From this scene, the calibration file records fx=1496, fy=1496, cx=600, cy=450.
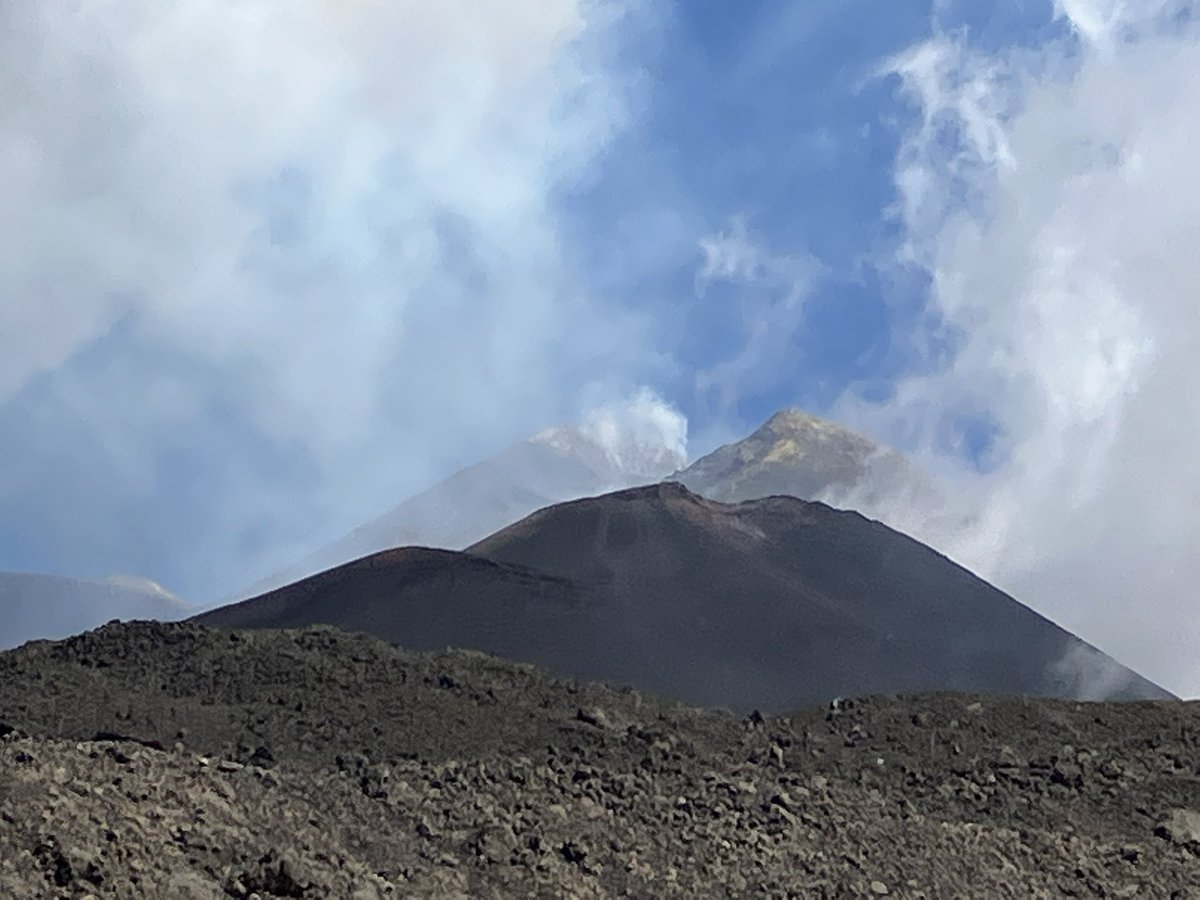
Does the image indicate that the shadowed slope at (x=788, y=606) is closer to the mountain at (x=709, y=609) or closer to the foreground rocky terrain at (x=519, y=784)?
the mountain at (x=709, y=609)

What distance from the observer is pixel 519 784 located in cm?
1700

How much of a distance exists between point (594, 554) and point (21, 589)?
91.3 m

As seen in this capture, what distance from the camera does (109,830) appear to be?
11688 millimetres

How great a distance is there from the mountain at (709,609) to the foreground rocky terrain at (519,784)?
21278mm

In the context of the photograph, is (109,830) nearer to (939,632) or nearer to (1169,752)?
(1169,752)

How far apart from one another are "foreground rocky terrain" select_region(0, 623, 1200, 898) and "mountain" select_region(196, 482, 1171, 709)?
21278 millimetres

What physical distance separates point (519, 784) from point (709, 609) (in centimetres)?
3668

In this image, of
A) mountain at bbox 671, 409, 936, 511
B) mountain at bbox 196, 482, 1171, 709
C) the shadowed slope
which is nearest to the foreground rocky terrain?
mountain at bbox 196, 482, 1171, 709

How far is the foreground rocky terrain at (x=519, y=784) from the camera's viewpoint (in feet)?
41.6

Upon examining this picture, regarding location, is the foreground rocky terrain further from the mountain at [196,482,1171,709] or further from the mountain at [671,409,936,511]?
the mountain at [671,409,936,511]

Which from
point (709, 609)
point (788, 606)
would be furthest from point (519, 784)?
point (788, 606)

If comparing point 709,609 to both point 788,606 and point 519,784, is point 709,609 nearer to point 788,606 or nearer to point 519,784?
point 788,606

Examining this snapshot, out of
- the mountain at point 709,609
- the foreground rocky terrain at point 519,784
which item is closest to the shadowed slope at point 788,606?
the mountain at point 709,609

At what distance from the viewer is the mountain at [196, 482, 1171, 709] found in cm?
4722
